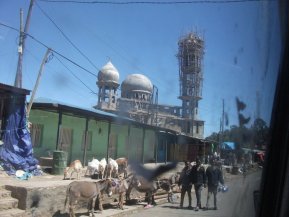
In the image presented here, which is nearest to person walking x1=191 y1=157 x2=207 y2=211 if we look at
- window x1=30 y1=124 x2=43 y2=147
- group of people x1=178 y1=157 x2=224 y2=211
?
group of people x1=178 y1=157 x2=224 y2=211

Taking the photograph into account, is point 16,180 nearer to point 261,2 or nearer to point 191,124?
point 191,124

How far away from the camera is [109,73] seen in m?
2.05

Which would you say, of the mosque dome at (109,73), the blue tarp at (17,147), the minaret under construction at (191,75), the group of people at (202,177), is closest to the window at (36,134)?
the blue tarp at (17,147)

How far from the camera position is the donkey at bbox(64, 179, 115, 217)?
522 cm

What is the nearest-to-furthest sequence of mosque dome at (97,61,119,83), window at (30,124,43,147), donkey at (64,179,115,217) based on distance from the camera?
mosque dome at (97,61,119,83)
donkey at (64,179,115,217)
window at (30,124,43,147)

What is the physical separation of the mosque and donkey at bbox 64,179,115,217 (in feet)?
10.0

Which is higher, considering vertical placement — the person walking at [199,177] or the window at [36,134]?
the window at [36,134]

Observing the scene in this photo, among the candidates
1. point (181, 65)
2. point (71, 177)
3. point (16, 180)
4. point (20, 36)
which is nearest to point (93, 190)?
point (71, 177)

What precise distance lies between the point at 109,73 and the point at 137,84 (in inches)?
6.2

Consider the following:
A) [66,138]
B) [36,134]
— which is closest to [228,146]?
[66,138]

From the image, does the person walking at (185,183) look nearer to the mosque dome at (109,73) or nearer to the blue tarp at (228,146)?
the blue tarp at (228,146)

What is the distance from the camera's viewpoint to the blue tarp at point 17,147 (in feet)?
19.5

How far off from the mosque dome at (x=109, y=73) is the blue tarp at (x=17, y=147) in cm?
352

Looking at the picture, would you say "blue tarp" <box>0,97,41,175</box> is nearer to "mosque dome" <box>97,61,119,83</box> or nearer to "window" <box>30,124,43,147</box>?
"window" <box>30,124,43,147</box>
